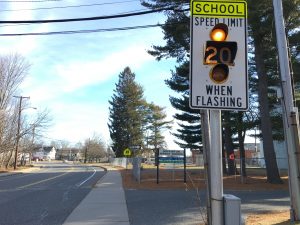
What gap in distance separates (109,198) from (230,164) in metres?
21.0

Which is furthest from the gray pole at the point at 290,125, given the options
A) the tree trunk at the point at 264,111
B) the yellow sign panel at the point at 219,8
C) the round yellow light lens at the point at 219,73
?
the tree trunk at the point at 264,111

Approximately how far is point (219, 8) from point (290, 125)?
5739mm

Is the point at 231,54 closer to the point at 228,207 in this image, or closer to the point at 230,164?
the point at 228,207

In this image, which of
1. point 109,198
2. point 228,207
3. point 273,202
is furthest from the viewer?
point 109,198

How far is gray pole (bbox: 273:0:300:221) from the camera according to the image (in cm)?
1068

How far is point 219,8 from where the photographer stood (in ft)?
19.6

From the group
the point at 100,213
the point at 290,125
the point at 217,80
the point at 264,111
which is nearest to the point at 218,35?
the point at 217,80

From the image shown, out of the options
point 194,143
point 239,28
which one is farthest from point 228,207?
point 194,143

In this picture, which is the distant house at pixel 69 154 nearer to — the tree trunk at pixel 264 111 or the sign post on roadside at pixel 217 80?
the tree trunk at pixel 264 111

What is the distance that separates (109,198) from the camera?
19062 mm

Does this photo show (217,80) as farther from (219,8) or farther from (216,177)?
(216,177)

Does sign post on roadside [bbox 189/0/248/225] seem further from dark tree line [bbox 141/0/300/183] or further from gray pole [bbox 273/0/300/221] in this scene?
dark tree line [bbox 141/0/300/183]

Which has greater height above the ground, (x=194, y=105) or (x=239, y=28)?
(x=239, y=28)

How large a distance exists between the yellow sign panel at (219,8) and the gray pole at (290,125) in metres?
5.44
